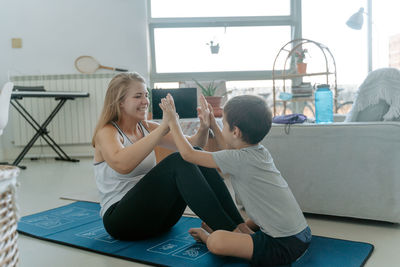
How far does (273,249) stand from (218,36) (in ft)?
13.4

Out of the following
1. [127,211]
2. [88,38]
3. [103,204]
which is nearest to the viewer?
[127,211]

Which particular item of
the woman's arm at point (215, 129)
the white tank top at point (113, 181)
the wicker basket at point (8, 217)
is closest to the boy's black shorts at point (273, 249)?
the woman's arm at point (215, 129)

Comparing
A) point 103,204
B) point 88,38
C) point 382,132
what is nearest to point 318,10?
point 88,38

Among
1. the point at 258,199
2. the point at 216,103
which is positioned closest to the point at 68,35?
the point at 216,103

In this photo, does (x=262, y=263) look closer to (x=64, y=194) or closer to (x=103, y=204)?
(x=103, y=204)

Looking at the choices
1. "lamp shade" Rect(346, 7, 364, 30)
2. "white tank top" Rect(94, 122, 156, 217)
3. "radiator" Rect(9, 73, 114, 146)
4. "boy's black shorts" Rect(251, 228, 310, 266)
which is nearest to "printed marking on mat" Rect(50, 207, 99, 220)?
"white tank top" Rect(94, 122, 156, 217)

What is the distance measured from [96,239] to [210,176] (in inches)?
23.4

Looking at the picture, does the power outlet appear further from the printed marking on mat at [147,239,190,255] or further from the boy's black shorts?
the boy's black shorts

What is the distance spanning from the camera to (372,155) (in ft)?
5.81

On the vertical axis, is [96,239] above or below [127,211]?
below

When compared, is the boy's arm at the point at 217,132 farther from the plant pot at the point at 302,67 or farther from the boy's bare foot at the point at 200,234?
the plant pot at the point at 302,67

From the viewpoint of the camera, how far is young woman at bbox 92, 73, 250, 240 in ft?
4.50

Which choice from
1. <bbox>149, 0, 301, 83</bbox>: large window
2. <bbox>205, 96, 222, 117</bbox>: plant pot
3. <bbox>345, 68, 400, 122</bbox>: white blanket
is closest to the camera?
<bbox>345, 68, 400, 122</bbox>: white blanket

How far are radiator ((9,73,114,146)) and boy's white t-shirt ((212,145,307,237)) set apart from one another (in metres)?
3.76
